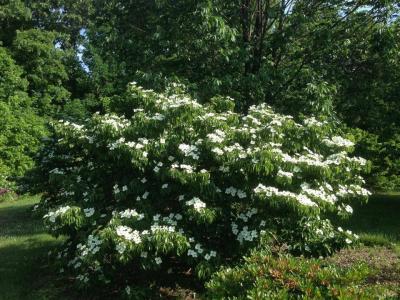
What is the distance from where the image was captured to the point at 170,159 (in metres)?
5.75

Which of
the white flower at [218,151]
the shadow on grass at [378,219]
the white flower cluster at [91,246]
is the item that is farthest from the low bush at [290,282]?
the shadow on grass at [378,219]

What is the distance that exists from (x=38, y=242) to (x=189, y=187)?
4.74 m

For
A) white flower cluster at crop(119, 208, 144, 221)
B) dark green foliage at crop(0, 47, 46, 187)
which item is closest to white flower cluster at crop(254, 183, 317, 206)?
white flower cluster at crop(119, 208, 144, 221)

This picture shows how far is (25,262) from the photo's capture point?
8016mm

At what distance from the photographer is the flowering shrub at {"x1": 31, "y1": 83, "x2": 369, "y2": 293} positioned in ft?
17.4

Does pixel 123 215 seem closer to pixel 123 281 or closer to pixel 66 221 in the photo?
pixel 66 221

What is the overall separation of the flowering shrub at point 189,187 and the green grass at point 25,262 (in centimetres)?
72

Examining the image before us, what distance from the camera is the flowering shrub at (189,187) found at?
5316 mm

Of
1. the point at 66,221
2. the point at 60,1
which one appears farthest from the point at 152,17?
the point at 60,1

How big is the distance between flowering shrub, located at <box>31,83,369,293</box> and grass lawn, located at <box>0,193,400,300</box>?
75cm

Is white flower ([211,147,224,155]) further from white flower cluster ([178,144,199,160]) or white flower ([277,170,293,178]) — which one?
white flower ([277,170,293,178])

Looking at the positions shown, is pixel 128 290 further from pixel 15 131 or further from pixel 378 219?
pixel 15 131

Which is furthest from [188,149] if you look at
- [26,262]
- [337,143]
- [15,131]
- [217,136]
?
[15,131]

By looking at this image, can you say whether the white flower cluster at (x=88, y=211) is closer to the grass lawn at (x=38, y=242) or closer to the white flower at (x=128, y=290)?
the white flower at (x=128, y=290)
